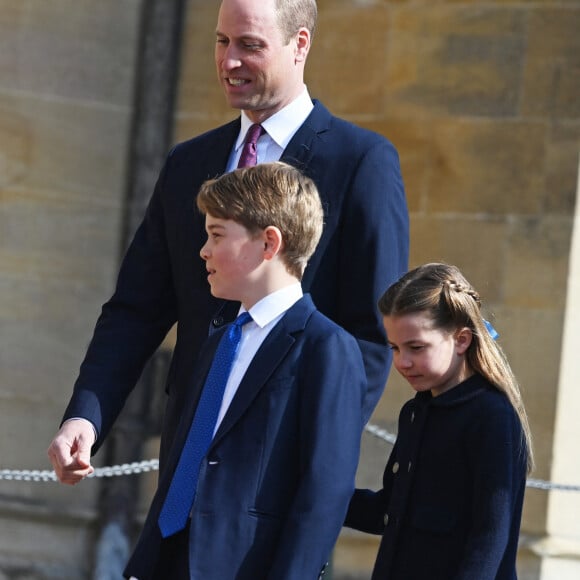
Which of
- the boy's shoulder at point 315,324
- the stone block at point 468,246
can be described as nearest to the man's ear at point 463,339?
the boy's shoulder at point 315,324

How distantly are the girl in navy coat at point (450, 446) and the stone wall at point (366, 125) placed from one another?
2.24 meters

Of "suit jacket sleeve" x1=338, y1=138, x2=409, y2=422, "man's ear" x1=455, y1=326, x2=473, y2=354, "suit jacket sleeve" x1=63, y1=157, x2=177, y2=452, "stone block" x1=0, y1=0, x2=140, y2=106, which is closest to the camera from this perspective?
"man's ear" x1=455, y1=326, x2=473, y2=354

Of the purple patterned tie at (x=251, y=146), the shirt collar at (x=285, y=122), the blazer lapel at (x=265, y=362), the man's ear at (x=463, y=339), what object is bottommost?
the blazer lapel at (x=265, y=362)

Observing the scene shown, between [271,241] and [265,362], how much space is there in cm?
22

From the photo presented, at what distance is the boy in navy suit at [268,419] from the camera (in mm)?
2330

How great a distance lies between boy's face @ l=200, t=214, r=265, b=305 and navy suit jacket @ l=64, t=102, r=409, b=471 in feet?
0.99

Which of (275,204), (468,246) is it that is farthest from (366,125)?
(275,204)

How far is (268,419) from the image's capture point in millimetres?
2377

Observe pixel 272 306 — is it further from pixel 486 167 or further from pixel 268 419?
pixel 486 167

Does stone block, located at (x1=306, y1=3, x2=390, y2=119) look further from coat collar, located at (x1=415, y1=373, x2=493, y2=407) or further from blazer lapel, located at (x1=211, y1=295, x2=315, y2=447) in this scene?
blazer lapel, located at (x1=211, y1=295, x2=315, y2=447)

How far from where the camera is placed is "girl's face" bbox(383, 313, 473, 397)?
102 inches

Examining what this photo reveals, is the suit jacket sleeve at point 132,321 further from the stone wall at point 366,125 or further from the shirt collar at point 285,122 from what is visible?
the stone wall at point 366,125

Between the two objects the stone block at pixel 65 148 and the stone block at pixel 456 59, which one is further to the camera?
the stone block at pixel 65 148

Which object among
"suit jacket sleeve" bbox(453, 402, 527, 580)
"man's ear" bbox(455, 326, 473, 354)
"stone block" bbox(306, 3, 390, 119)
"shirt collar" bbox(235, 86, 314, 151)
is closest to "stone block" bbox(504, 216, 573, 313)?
"stone block" bbox(306, 3, 390, 119)
